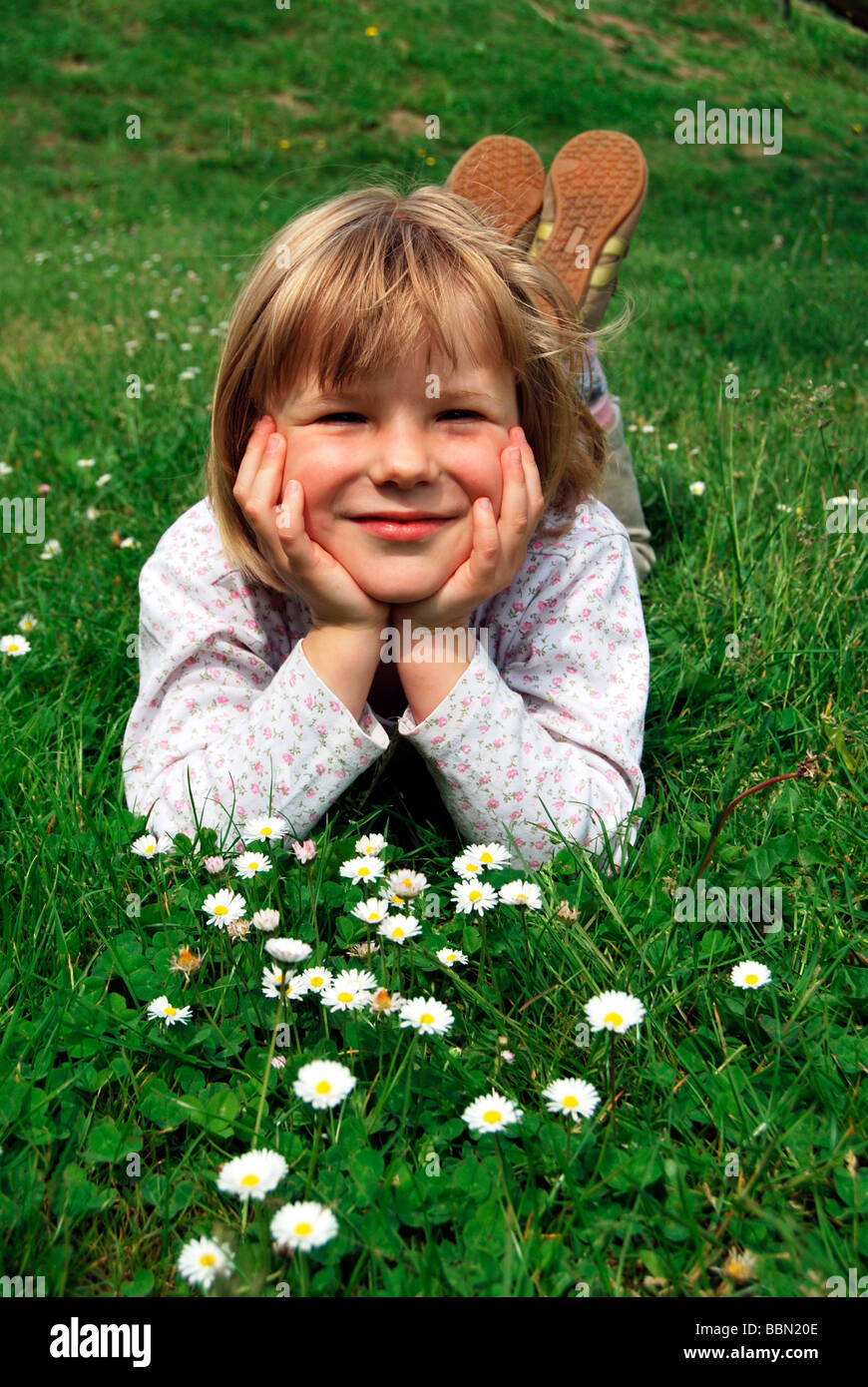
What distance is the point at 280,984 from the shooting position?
1.46 meters

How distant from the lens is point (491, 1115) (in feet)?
4.18

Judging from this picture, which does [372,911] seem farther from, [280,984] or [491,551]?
[491,551]

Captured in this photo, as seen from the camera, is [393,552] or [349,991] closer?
[349,991]

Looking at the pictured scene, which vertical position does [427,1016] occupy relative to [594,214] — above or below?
below

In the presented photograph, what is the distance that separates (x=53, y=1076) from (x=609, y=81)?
14534mm

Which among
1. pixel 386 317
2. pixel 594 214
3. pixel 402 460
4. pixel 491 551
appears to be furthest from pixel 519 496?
pixel 594 214

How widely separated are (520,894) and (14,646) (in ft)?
5.14

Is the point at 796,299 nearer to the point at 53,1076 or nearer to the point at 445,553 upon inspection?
the point at 445,553

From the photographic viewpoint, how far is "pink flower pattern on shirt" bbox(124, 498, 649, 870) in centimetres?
185

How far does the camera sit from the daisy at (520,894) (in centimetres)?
158

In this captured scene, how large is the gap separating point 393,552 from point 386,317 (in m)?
0.38

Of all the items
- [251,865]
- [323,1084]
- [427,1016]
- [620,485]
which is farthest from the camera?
[620,485]

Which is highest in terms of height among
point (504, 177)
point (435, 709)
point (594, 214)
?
point (504, 177)

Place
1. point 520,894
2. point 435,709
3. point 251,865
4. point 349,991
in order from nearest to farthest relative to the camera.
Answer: point 349,991 < point 520,894 < point 251,865 < point 435,709
